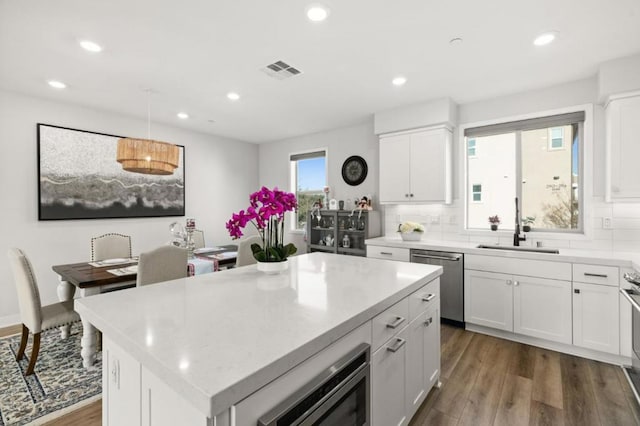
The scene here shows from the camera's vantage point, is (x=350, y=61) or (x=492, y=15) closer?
(x=492, y=15)

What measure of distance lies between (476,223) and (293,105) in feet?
9.20

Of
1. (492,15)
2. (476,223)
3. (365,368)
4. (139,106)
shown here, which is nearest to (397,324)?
(365,368)

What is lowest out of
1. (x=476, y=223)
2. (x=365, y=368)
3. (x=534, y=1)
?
(x=365, y=368)

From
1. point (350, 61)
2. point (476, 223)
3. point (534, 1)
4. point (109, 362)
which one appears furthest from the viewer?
point (476, 223)

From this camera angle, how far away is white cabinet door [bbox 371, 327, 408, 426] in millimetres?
1354

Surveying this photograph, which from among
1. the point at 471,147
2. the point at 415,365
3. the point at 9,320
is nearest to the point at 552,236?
the point at 471,147

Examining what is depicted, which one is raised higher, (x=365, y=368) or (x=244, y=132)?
(x=244, y=132)

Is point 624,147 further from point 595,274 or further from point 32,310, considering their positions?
point 32,310

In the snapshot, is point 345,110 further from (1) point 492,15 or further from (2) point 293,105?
(1) point 492,15

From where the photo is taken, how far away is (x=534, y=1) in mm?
Result: 1948

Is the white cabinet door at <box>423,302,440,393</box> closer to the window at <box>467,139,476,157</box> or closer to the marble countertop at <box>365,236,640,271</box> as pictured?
the marble countertop at <box>365,236,640,271</box>

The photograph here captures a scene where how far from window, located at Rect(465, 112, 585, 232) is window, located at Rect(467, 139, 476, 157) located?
13mm

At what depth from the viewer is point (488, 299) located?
10.3 ft

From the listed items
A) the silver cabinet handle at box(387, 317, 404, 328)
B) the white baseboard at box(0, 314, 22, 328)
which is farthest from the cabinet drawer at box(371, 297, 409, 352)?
the white baseboard at box(0, 314, 22, 328)
